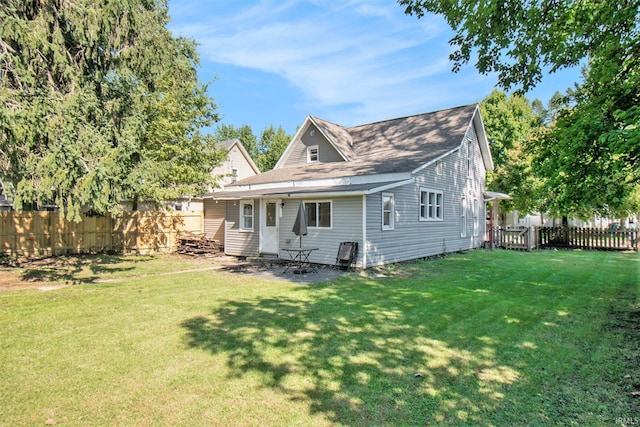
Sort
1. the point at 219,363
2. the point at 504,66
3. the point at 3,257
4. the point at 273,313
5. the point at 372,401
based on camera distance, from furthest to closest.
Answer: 1. the point at 3,257
2. the point at 504,66
3. the point at 273,313
4. the point at 219,363
5. the point at 372,401

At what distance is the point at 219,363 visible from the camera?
4.55m

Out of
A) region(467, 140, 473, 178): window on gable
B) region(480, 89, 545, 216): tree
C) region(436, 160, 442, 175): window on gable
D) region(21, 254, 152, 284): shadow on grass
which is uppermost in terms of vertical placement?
region(480, 89, 545, 216): tree

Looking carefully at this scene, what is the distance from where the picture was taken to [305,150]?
66.1 feet

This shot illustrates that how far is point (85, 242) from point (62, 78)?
9.18 meters

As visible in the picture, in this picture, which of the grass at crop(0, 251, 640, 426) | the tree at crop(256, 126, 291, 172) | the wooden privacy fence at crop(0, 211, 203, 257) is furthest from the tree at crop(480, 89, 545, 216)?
the tree at crop(256, 126, 291, 172)

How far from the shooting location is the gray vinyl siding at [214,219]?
18719 millimetres

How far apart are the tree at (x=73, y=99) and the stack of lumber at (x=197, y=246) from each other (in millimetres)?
5166

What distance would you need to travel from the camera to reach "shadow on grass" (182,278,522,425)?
3.58 m

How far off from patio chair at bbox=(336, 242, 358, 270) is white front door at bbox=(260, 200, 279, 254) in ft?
11.5

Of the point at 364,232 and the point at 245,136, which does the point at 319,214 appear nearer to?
the point at 364,232

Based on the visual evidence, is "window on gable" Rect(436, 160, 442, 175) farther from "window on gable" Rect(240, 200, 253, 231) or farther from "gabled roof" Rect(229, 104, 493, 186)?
"window on gable" Rect(240, 200, 253, 231)

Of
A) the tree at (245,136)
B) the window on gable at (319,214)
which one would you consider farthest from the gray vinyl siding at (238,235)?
the tree at (245,136)

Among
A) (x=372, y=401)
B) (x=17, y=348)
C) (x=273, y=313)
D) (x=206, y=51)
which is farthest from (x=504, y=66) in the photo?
(x=206, y=51)

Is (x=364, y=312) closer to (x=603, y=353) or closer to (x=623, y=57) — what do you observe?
(x=603, y=353)
